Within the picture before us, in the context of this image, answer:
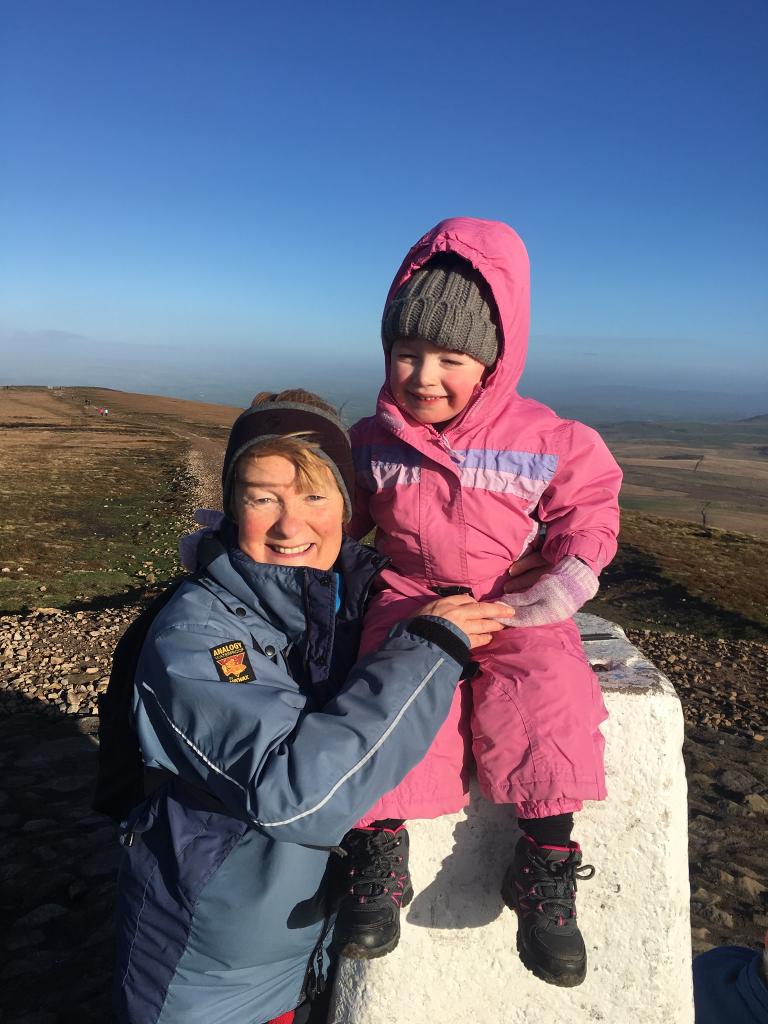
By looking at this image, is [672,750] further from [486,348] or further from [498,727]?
[486,348]

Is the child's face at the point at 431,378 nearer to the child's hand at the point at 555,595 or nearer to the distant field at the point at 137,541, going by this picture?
the child's hand at the point at 555,595

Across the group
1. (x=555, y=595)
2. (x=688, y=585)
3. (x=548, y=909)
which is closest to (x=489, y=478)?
(x=555, y=595)

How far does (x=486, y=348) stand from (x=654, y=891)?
2.08 m

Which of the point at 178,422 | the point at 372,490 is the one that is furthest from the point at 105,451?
the point at 372,490

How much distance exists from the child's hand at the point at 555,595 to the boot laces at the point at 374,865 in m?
0.80

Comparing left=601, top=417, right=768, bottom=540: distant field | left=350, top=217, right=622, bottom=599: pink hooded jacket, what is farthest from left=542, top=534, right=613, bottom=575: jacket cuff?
left=601, top=417, right=768, bottom=540: distant field

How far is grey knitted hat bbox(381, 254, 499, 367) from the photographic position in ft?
8.99

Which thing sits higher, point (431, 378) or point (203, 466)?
point (431, 378)

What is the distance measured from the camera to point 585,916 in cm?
253

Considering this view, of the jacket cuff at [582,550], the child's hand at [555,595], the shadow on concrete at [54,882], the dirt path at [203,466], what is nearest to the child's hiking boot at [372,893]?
the child's hand at [555,595]

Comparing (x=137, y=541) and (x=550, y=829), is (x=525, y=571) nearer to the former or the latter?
(x=550, y=829)

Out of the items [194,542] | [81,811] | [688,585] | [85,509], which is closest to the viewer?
[194,542]

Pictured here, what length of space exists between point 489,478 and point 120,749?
5.10 ft

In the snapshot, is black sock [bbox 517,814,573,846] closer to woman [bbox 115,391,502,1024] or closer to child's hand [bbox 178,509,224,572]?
woman [bbox 115,391,502,1024]
